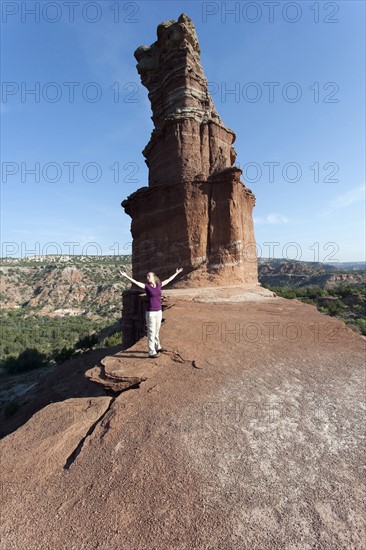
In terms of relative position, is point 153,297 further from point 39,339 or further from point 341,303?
point 39,339

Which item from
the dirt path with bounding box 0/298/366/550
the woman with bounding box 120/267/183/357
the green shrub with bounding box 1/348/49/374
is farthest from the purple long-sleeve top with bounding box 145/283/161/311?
the green shrub with bounding box 1/348/49/374

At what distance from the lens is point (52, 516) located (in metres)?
3.14

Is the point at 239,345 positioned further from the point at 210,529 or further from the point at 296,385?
the point at 210,529

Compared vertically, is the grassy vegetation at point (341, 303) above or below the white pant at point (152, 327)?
below

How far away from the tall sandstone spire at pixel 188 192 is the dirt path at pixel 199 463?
8.55 metres

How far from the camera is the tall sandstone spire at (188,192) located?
Answer: 47.6 feet

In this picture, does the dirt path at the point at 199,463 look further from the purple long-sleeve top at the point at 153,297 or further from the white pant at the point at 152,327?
the purple long-sleeve top at the point at 153,297

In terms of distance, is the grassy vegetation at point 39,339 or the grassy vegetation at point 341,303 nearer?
the grassy vegetation at point 39,339

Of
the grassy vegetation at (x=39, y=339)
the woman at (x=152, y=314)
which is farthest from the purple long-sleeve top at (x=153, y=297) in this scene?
the grassy vegetation at (x=39, y=339)

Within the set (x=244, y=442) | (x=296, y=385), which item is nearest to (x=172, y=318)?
(x=296, y=385)

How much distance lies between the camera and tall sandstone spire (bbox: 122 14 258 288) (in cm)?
1452

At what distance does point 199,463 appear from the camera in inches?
141

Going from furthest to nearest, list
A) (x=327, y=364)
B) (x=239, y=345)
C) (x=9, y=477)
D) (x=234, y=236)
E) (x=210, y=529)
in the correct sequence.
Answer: (x=234, y=236), (x=239, y=345), (x=327, y=364), (x=9, y=477), (x=210, y=529)

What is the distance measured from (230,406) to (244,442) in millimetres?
802
